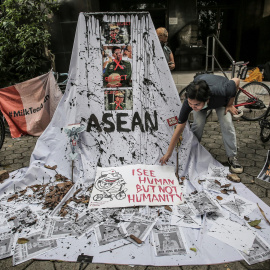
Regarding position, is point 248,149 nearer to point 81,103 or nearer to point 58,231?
point 81,103

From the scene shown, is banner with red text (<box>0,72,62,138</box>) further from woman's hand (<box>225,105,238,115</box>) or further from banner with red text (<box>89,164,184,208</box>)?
woman's hand (<box>225,105,238,115</box>)

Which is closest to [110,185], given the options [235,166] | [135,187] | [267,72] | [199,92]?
[135,187]

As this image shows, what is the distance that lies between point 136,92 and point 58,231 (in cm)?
176

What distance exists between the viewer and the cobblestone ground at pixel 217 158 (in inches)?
64.7

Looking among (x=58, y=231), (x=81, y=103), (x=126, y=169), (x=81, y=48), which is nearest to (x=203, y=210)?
(x=126, y=169)

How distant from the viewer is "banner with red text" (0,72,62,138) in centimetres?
408

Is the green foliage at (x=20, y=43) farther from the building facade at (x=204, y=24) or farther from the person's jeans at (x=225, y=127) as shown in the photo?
the person's jeans at (x=225, y=127)

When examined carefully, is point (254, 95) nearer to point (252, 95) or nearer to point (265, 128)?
point (252, 95)

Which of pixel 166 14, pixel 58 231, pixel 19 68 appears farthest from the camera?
pixel 166 14

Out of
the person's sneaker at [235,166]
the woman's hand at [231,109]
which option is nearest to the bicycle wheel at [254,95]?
the person's sneaker at [235,166]

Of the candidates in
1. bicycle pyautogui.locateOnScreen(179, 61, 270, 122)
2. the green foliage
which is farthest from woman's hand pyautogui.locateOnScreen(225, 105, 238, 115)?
the green foliage

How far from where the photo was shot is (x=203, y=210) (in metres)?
2.13

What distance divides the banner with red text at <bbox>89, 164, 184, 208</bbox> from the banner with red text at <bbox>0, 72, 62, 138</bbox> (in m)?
2.24

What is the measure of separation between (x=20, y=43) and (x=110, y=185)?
4.13m
